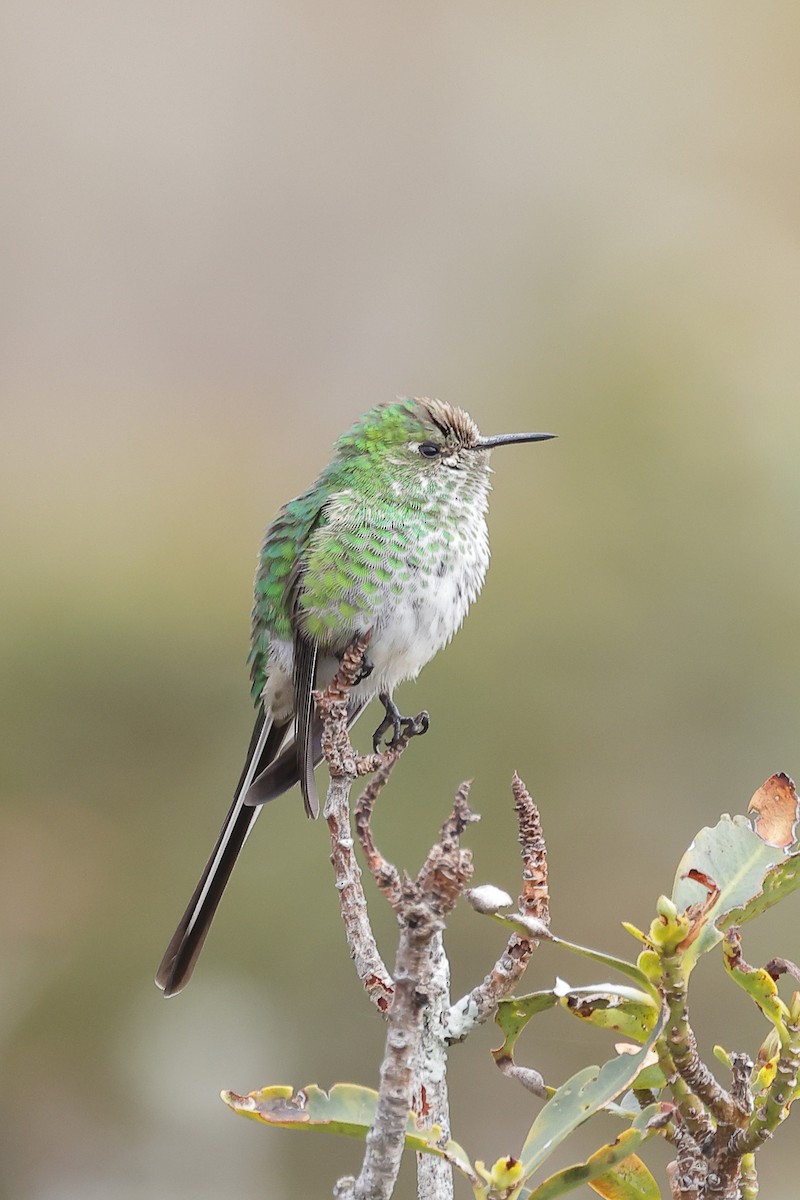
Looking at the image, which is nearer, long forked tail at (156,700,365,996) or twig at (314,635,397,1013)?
twig at (314,635,397,1013)

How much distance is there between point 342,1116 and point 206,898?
1015 millimetres

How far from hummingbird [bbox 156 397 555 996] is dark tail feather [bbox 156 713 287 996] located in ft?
0.03

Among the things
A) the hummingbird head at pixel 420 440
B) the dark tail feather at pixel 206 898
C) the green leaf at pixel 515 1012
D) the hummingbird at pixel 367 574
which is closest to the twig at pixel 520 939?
the green leaf at pixel 515 1012

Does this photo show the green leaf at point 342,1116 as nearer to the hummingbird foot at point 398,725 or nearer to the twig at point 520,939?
the twig at point 520,939

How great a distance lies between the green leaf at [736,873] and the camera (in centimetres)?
96

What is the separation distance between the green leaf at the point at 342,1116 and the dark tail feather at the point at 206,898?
0.88 metres

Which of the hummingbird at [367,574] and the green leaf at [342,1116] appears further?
the hummingbird at [367,574]

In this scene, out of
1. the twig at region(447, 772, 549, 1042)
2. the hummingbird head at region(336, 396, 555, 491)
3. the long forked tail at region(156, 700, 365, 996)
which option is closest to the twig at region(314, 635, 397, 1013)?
the twig at region(447, 772, 549, 1042)

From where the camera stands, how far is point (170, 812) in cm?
428

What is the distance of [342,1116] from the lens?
3.08ft

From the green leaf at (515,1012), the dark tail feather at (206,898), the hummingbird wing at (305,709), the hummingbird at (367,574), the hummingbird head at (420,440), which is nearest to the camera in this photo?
the green leaf at (515,1012)

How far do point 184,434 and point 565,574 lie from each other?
2.13 metres

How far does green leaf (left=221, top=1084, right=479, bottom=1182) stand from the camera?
924mm

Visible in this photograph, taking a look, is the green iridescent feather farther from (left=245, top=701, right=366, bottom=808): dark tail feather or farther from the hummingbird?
(left=245, top=701, right=366, bottom=808): dark tail feather
